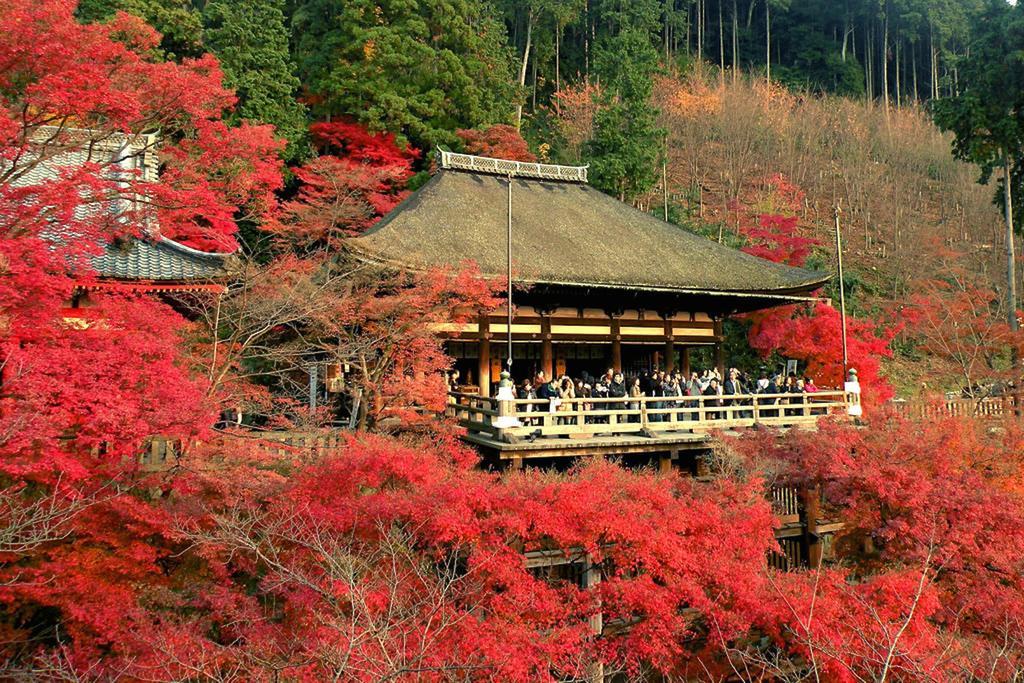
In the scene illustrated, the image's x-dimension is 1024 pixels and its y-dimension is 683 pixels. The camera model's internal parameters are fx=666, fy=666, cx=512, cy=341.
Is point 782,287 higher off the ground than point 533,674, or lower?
higher

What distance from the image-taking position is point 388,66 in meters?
27.2

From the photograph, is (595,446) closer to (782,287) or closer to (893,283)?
(782,287)

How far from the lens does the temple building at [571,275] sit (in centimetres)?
1596

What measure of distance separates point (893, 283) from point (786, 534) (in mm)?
22118

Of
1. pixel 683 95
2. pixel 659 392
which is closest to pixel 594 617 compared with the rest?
pixel 659 392

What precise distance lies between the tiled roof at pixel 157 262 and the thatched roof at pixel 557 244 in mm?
2975

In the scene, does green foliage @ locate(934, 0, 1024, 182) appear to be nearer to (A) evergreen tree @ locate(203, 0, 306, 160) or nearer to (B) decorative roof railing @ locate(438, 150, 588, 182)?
(B) decorative roof railing @ locate(438, 150, 588, 182)

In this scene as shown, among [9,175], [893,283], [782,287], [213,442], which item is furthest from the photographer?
[893,283]

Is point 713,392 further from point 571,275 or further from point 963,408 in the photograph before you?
point 963,408

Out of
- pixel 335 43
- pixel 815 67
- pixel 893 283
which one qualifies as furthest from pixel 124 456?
pixel 815 67

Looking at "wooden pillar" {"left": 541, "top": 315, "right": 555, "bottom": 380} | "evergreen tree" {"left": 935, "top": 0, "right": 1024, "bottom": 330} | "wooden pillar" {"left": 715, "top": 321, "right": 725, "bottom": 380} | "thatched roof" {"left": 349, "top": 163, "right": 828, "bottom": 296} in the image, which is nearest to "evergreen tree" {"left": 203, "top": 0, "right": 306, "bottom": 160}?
"thatched roof" {"left": 349, "top": 163, "right": 828, "bottom": 296}

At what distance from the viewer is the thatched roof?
51.0 feet

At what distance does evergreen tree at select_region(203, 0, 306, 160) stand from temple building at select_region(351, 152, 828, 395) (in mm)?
9766

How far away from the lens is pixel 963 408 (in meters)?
17.2
